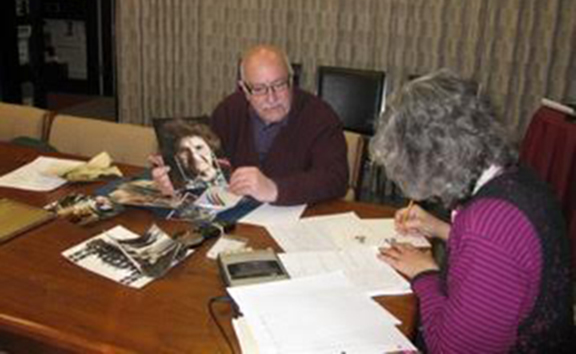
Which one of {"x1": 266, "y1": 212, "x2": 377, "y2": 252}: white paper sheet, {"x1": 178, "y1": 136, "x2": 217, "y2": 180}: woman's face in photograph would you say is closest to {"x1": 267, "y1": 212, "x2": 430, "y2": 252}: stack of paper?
{"x1": 266, "y1": 212, "x2": 377, "y2": 252}: white paper sheet

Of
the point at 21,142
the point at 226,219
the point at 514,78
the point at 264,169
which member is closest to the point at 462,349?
the point at 226,219

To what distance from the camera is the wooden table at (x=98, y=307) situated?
3.69 feet

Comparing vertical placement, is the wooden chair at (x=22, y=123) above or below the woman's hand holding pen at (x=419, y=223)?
above

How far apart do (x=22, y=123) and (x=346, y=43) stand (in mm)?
2363

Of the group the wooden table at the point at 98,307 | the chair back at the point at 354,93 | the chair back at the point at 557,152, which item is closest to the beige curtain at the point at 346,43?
the chair back at the point at 354,93

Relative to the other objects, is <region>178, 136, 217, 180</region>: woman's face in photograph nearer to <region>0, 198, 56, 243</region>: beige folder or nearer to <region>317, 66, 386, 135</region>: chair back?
<region>0, 198, 56, 243</region>: beige folder

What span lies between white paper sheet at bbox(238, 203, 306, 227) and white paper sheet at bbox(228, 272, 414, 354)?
397 millimetres

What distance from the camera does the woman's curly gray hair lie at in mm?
1170

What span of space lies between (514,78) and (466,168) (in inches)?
117

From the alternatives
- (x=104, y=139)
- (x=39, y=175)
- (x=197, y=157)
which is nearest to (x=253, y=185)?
(x=197, y=157)

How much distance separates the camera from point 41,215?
1676mm

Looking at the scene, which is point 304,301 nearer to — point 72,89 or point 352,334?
point 352,334

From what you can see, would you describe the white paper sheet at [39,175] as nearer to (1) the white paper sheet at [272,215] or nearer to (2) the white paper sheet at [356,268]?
(1) the white paper sheet at [272,215]

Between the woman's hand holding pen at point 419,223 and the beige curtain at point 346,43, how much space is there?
6.90 ft
